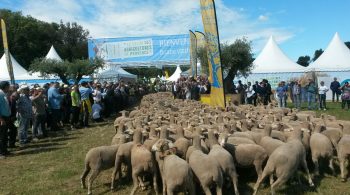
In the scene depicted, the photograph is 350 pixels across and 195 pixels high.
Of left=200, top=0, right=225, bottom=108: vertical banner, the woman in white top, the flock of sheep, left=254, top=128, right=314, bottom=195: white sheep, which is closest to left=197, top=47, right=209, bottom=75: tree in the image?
the woman in white top

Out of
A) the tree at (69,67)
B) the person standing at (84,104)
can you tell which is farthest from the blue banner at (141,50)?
the person standing at (84,104)

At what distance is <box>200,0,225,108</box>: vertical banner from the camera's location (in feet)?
46.9

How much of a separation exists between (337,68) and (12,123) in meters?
25.8

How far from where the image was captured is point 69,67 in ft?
118

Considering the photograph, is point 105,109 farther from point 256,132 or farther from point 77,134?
point 256,132

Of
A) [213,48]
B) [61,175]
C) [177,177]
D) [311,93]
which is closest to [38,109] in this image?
[61,175]

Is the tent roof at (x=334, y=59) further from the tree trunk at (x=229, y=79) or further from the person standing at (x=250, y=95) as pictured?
the person standing at (x=250, y=95)

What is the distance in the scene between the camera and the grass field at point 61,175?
640cm

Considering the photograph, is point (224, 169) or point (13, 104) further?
point (13, 104)

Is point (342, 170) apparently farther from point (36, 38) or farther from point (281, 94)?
point (36, 38)

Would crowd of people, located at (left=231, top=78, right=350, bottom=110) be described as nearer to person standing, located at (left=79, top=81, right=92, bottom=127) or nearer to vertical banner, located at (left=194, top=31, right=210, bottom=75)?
vertical banner, located at (left=194, top=31, right=210, bottom=75)

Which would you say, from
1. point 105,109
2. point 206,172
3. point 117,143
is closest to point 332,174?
point 206,172

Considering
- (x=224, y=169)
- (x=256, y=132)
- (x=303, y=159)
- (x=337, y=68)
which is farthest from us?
(x=337, y=68)

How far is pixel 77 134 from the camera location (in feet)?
48.9
